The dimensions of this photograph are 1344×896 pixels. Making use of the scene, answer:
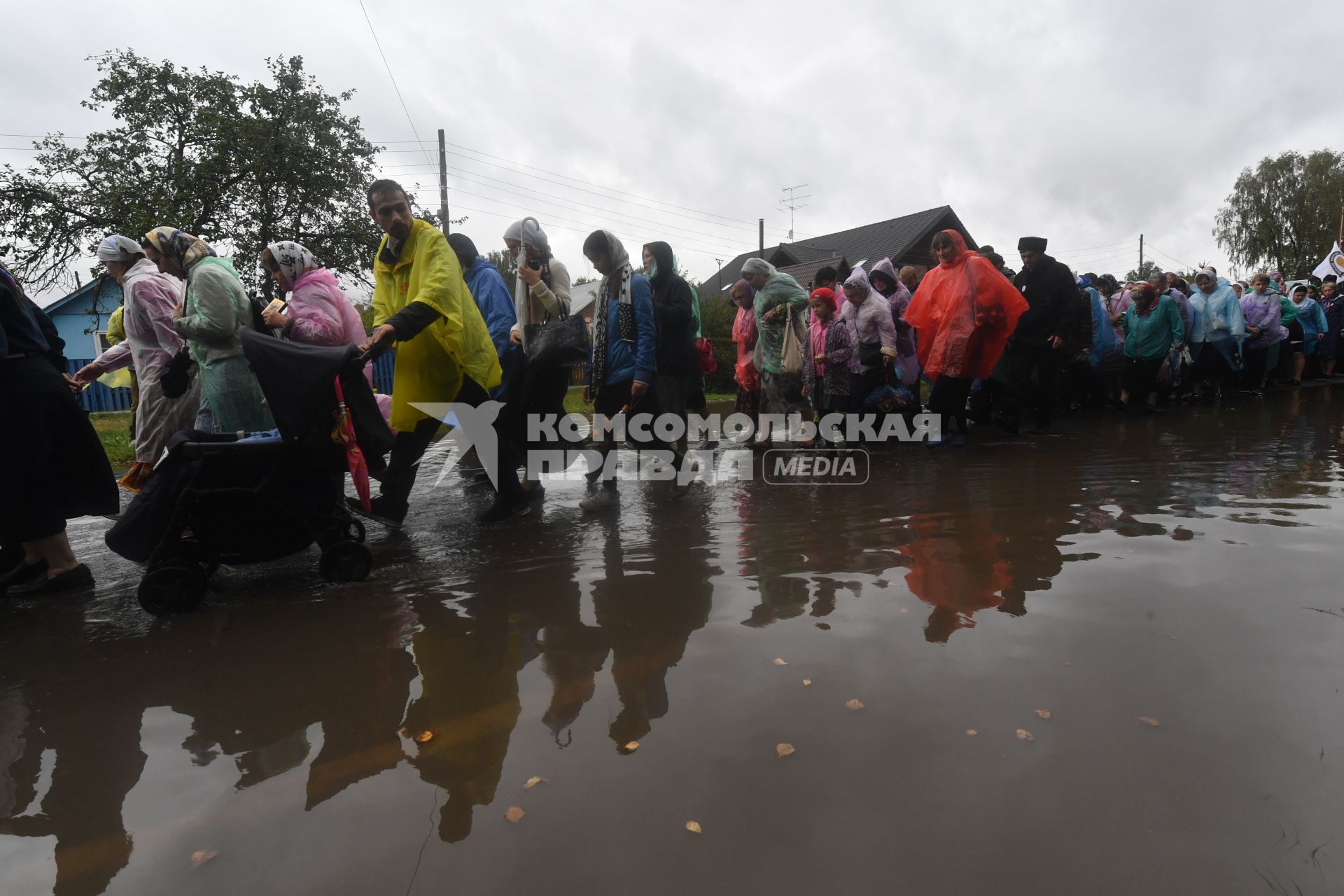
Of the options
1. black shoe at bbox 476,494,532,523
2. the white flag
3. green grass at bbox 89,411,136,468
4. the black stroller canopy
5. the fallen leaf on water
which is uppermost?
the white flag

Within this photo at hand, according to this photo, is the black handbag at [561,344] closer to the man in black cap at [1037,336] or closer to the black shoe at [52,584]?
the black shoe at [52,584]

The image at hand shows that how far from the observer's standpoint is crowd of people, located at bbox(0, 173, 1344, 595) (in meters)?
4.13

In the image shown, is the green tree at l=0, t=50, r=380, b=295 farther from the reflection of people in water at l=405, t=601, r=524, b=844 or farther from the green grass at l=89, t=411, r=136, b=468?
the reflection of people in water at l=405, t=601, r=524, b=844

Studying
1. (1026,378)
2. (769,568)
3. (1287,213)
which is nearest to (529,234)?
(769,568)

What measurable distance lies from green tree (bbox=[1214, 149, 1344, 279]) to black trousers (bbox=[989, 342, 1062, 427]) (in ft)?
162

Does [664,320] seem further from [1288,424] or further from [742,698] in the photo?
[1288,424]

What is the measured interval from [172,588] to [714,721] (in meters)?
2.51

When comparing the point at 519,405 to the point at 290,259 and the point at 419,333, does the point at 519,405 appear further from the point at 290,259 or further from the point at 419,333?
the point at 290,259

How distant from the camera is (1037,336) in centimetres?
854

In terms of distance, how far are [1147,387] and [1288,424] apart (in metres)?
2.38

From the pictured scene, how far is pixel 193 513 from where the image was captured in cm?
356

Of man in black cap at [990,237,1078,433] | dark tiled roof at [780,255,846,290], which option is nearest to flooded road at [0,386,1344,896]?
man in black cap at [990,237,1078,433]

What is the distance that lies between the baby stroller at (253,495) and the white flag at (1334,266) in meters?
21.3

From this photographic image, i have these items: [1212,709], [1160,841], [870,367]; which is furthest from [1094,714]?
[870,367]
